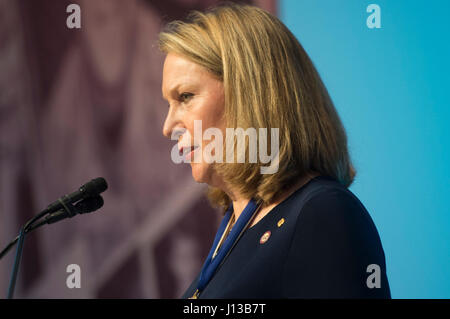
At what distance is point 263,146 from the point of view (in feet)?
3.85

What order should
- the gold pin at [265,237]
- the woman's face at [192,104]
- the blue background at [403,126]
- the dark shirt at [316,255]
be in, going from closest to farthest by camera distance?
the dark shirt at [316,255] → the gold pin at [265,237] → the woman's face at [192,104] → the blue background at [403,126]

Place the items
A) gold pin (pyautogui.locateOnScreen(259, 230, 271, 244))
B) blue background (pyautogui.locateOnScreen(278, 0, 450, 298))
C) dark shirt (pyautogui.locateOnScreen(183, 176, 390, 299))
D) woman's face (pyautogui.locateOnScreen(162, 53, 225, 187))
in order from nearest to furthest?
dark shirt (pyautogui.locateOnScreen(183, 176, 390, 299))
gold pin (pyautogui.locateOnScreen(259, 230, 271, 244))
woman's face (pyautogui.locateOnScreen(162, 53, 225, 187))
blue background (pyautogui.locateOnScreen(278, 0, 450, 298))

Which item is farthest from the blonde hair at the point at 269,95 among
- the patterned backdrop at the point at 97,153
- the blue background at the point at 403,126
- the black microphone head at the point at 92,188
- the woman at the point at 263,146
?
the patterned backdrop at the point at 97,153

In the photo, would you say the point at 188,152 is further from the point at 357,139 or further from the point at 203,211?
the point at 203,211

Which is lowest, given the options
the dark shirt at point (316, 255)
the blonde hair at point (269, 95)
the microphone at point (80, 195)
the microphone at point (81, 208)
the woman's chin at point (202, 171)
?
the dark shirt at point (316, 255)

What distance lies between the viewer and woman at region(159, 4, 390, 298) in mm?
1043

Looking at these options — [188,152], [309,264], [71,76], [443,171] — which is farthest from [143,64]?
[309,264]

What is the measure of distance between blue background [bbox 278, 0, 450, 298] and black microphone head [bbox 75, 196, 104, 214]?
3.34 ft

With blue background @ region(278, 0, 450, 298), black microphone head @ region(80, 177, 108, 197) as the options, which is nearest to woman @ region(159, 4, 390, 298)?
black microphone head @ region(80, 177, 108, 197)

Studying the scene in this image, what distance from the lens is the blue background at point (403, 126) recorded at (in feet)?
6.04

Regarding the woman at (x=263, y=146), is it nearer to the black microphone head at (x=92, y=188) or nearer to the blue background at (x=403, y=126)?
the black microphone head at (x=92, y=188)

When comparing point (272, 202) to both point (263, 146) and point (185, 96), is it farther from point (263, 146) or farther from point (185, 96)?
point (185, 96)

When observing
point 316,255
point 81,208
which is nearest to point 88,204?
point 81,208

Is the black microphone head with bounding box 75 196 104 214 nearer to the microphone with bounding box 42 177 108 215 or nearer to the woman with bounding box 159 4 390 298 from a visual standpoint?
the microphone with bounding box 42 177 108 215
